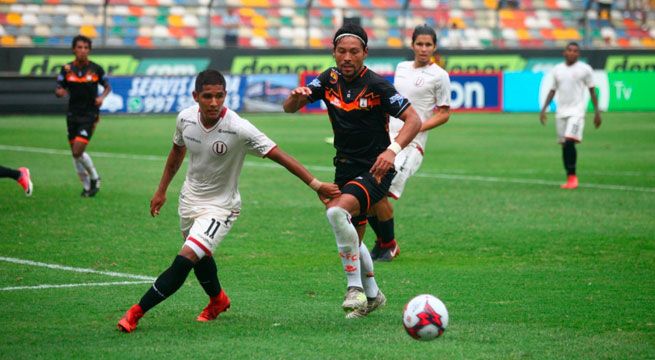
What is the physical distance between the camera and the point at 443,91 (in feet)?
38.7

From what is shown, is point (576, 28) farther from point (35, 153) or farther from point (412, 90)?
point (412, 90)

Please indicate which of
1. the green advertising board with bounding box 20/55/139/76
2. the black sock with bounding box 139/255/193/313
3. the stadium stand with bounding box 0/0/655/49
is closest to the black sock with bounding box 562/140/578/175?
the black sock with bounding box 139/255/193/313

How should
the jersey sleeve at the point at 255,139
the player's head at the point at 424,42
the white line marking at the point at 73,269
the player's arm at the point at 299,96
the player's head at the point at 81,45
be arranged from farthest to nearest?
the player's head at the point at 81,45
the player's head at the point at 424,42
the white line marking at the point at 73,269
the player's arm at the point at 299,96
the jersey sleeve at the point at 255,139

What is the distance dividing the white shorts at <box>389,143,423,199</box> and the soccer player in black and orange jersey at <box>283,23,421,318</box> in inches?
116

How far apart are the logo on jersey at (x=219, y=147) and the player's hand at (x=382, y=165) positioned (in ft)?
3.48

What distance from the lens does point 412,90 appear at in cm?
1191

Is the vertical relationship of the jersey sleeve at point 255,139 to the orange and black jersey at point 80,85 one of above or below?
above

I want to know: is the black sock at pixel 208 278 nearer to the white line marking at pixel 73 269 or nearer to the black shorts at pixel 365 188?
the black shorts at pixel 365 188

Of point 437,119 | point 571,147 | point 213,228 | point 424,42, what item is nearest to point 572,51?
point 571,147

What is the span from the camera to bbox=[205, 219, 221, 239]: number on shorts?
25.3 ft

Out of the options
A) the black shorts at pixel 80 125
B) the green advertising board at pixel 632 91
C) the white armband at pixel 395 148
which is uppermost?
the white armband at pixel 395 148

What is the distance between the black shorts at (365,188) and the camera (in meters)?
8.20

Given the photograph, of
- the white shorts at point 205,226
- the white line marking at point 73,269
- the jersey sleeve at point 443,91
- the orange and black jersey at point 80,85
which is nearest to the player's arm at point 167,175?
the white shorts at point 205,226

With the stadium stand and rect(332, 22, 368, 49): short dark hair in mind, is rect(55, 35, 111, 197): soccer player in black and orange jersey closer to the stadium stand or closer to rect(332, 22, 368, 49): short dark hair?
rect(332, 22, 368, 49): short dark hair
